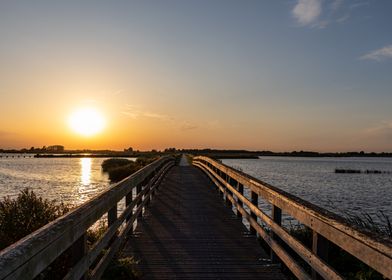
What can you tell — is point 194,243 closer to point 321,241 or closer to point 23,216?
point 321,241

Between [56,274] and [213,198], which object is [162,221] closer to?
[56,274]

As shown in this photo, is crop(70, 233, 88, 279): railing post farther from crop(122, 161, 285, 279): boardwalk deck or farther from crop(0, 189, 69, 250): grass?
crop(0, 189, 69, 250): grass

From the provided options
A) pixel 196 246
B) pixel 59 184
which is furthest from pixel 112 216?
pixel 59 184

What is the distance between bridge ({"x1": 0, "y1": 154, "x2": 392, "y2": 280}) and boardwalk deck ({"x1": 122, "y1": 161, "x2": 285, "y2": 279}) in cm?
1

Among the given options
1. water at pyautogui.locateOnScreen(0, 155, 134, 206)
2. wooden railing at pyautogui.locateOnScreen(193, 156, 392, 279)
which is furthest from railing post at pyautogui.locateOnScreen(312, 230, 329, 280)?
water at pyautogui.locateOnScreen(0, 155, 134, 206)

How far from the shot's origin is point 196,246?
7.02m

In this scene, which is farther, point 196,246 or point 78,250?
point 196,246

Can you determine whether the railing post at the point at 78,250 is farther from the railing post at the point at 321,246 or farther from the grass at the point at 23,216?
the grass at the point at 23,216

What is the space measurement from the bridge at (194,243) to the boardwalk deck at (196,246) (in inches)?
0.6

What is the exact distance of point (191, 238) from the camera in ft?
24.9

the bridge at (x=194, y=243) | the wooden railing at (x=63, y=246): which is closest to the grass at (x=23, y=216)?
the bridge at (x=194, y=243)

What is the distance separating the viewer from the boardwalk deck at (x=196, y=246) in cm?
566

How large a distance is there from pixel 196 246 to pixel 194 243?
195 millimetres

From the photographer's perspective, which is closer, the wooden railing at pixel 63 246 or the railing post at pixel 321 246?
the wooden railing at pixel 63 246
